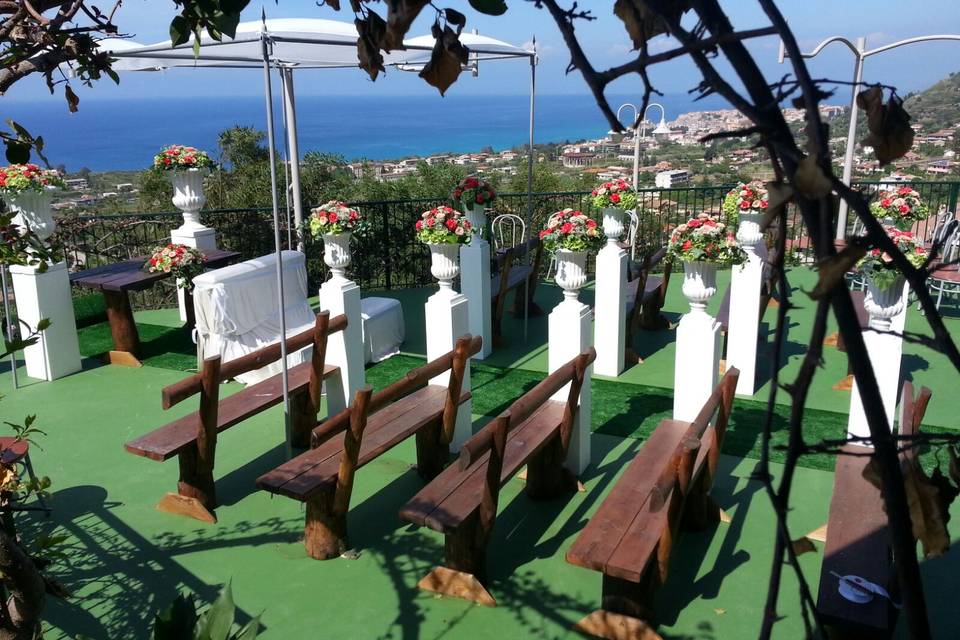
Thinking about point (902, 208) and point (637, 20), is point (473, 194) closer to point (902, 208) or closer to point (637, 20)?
point (902, 208)

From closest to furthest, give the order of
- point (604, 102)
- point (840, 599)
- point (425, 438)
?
point (604, 102) < point (840, 599) < point (425, 438)

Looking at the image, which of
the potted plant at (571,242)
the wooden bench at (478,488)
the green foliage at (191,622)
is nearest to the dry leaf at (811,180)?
the green foliage at (191,622)

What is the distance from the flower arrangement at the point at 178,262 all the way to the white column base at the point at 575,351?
11.9ft

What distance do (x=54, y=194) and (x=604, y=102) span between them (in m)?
6.47

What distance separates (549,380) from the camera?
377 cm

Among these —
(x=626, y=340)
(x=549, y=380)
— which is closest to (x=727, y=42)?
(x=549, y=380)

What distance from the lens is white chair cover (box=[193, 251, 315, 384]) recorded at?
19.4ft

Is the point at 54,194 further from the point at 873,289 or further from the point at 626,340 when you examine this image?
the point at 873,289

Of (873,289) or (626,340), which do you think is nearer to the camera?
(873,289)

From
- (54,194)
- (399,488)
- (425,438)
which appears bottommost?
(399,488)

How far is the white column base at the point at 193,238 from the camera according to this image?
25.2 ft

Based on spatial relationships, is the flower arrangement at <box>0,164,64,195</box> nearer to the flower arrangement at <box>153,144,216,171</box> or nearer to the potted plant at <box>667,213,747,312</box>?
the flower arrangement at <box>153,144,216,171</box>

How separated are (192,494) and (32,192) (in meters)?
3.21

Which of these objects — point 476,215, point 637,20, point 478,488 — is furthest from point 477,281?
point 637,20
